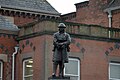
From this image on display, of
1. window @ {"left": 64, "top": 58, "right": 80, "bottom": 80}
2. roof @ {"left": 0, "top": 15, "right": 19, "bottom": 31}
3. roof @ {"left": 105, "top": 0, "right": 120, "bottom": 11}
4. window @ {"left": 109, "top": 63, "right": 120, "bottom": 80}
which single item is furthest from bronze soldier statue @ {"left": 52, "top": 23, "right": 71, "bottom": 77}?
roof @ {"left": 105, "top": 0, "right": 120, "bottom": 11}

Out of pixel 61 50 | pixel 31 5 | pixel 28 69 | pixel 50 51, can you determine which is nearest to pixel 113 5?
pixel 31 5

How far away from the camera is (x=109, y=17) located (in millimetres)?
37344

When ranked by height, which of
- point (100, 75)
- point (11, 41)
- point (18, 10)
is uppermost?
point (18, 10)

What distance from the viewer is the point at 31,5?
38.5 meters

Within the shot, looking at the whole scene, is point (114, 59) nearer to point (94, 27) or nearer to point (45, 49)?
point (94, 27)

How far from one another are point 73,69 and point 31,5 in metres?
9.47

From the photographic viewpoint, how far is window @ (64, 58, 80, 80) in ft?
99.7

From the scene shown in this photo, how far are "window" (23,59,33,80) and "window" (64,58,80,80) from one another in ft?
7.15

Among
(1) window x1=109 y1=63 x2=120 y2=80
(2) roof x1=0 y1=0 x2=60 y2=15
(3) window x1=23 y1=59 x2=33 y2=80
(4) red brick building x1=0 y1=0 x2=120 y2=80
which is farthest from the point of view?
(2) roof x1=0 y1=0 x2=60 y2=15

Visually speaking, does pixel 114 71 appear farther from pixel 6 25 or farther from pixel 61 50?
pixel 61 50

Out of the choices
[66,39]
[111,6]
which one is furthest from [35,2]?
[66,39]

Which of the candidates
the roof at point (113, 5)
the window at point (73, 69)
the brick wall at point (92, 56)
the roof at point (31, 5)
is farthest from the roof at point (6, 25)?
the roof at point (113, 5)

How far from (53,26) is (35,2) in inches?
379

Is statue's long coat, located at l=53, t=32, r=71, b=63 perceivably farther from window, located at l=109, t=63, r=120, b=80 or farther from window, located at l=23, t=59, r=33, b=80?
window, located at l=109, t=63, r=120, b=80
